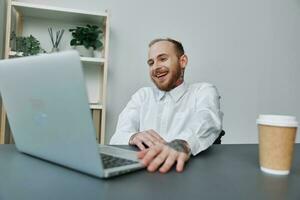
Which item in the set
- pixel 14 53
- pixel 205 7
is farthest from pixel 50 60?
pixel 205 7

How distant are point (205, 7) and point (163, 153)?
6.84 feet

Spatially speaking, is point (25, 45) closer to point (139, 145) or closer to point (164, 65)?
point (164, 65)

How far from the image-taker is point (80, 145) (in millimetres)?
541

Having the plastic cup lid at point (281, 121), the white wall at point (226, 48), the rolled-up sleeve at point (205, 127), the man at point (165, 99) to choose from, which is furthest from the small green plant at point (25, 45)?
the plastic cup lid at point (281, 121)

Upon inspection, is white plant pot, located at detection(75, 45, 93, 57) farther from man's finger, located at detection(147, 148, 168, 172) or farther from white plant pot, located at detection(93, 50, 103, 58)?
man's finger, located at detection(147, 148, 168, 172)

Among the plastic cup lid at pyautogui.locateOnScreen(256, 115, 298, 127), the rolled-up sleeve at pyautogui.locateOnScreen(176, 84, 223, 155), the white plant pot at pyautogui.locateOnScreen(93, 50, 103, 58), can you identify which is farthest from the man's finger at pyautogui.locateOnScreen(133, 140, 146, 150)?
the white plant pot at pyautogui.locateOnScreen(93, 50, 103, 58)

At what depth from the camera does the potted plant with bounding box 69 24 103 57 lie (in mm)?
2008

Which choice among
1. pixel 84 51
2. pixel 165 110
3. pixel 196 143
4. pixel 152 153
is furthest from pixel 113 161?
pixel 84 51

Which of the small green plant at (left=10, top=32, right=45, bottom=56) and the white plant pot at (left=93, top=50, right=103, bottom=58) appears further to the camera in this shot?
the white plant pot at (left=93, top=50, right=103, bottom=58)

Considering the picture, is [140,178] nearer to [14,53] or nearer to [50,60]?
[50,60]

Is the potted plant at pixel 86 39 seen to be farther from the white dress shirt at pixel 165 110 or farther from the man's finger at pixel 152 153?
the man's finger at pixel 152 153

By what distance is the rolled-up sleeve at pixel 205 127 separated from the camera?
2.81 feet

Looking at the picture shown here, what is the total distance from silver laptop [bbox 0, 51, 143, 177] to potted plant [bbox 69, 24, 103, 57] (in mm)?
1311

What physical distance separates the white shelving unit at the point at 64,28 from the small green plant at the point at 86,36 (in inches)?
2.7
